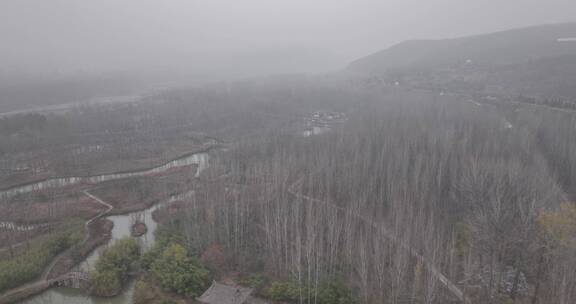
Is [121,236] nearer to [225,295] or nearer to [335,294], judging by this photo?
[225,295]

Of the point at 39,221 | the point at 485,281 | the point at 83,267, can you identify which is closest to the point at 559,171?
the point at 485,281

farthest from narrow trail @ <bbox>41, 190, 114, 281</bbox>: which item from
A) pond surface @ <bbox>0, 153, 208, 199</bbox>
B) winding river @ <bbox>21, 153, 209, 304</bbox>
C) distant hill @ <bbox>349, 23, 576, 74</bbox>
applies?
distant hill @ <bbox>349, 23, 576, 74</bbox>

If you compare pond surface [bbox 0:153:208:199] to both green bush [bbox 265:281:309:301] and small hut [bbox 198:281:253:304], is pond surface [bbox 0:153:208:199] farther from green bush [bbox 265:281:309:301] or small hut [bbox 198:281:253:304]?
green bush [bbox 265:281:309:301]

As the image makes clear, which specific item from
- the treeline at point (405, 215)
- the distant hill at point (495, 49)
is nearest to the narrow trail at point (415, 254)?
the treeline at point (405, 215)

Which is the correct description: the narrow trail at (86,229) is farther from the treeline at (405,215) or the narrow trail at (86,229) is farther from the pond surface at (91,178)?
the treeline at (405,215)

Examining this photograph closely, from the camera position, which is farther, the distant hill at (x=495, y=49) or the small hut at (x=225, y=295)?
the distant hill at (x=495, y=49)

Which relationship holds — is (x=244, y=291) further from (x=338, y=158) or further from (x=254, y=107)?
(x=254, y=107)
